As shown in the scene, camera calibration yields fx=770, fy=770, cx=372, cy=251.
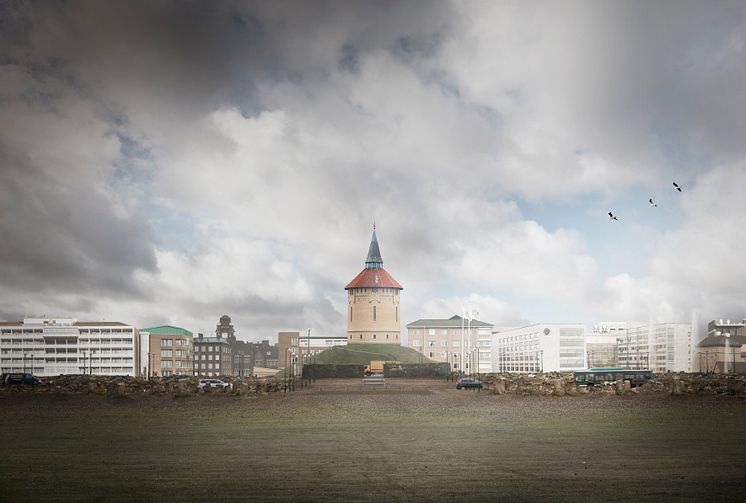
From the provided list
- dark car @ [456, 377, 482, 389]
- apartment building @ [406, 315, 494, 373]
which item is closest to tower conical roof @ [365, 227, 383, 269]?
apartment building @ [406, 315, 494, 373]

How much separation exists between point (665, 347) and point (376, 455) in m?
159

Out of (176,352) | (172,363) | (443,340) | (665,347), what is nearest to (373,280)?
(443,340)

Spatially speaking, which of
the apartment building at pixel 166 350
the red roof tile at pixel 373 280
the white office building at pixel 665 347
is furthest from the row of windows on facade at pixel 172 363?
the white office building at pixel 665 347

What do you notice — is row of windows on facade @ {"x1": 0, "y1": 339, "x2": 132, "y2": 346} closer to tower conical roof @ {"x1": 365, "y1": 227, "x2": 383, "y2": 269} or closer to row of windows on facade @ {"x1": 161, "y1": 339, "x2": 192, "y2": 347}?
row of windows on facade @ {"x1": 161, "y1": 339, "x2": 192, "y2": 347}

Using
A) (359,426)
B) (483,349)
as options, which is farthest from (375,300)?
(359,426)

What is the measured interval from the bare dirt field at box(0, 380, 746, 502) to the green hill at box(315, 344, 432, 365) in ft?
303

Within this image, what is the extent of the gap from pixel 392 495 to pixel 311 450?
7196 millimetres

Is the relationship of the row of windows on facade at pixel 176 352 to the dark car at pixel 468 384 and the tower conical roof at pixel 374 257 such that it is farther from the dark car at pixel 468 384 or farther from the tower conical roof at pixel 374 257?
the dark car at pixel 468 384

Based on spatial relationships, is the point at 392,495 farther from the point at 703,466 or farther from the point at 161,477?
the point at 703,466

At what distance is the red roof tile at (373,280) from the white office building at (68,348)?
54.9m

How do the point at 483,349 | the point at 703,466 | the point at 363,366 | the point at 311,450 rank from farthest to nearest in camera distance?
the point at 483,349
the point at 363,366
the point at 311,450
the point at 703,466

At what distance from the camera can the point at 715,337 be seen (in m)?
185

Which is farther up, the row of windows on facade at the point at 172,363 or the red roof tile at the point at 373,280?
the red roof tile at the point at 373,280

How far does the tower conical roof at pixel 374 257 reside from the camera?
150 m
